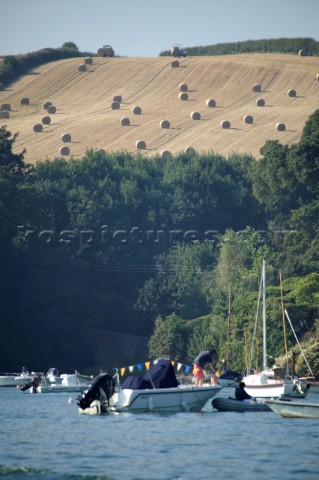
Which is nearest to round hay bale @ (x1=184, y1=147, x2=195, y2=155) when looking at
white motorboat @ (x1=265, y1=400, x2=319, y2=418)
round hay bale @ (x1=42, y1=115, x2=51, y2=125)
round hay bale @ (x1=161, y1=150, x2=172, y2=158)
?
round hay bale @ (x1=161, y1=150, x2=172, y2=158)

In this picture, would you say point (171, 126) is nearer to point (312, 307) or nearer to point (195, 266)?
point (195, 266)

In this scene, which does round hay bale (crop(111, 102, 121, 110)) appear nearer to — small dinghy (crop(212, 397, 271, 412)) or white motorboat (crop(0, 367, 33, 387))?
white motorboat (crop(0, 367, 33, 387))

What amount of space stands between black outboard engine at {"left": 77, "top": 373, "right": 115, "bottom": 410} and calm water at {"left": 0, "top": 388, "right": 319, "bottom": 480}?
74 cm

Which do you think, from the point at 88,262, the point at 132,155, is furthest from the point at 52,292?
the point at 132,155

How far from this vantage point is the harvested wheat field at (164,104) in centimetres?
15412

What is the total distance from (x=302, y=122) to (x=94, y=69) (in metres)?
35.4

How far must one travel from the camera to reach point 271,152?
13112cm

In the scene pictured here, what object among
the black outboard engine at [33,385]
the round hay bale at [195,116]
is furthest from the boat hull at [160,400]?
the round hay bale at [195,116]

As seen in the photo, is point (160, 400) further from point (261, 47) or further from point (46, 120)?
point (261, 47)

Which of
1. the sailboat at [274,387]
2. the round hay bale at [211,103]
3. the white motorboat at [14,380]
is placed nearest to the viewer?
the sailboat at [274,387]

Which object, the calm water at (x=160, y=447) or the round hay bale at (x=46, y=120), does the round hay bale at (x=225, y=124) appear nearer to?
the round hay bale at (x=46, y=120)

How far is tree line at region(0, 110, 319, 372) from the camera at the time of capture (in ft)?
356

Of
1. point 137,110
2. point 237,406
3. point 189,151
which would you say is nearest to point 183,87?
point 137,110

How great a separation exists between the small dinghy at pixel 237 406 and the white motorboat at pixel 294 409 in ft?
11.1
